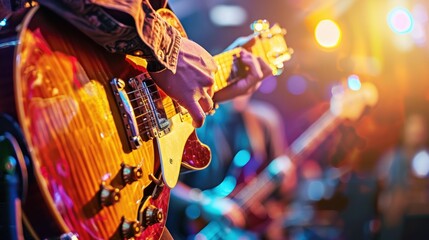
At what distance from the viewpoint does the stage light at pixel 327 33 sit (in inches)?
219

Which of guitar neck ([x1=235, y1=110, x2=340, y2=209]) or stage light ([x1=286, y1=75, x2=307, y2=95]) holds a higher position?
stage light ([x1=286, y1=75, x2=307, y2=95])

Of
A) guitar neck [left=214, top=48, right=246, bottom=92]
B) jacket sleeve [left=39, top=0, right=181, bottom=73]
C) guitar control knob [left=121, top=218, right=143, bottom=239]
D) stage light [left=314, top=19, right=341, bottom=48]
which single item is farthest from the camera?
stage light [left=314, top=19, right=341, bottom=48]

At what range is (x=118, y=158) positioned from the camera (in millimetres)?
1304

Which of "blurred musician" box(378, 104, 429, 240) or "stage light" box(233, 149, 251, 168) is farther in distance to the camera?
"blurred musician" box(378, 104, 429, 240)

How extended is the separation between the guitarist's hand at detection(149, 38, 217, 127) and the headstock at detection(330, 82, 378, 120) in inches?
168

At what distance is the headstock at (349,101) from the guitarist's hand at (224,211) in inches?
79.5

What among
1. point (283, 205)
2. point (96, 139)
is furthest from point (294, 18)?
point (96, 139)

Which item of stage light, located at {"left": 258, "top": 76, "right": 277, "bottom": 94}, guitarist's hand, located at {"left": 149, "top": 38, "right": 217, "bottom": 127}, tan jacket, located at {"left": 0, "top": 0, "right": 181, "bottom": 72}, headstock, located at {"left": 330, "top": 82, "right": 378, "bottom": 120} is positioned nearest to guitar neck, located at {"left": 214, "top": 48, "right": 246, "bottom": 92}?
guitarist's hand, located at {"left": 149, "top": 38, "right": 217, "bottom": 127}

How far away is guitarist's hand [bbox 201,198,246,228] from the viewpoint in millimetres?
3766

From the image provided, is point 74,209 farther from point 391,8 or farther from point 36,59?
point 391,8

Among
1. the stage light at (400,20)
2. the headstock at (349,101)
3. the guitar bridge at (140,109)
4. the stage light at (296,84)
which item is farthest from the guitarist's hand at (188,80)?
the stage light at (400,20)

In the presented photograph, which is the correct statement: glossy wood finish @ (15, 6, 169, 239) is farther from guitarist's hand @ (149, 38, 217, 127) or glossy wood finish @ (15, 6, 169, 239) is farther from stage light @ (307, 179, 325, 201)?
stage light @ (307, 179, 325, 201)

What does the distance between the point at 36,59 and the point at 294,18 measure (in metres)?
4.51

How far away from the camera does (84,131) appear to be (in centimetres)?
121
